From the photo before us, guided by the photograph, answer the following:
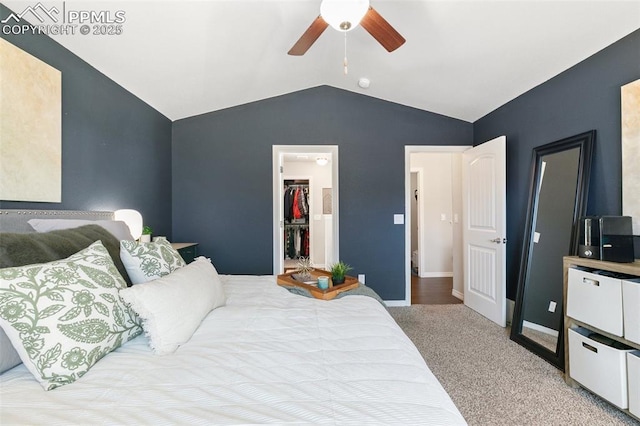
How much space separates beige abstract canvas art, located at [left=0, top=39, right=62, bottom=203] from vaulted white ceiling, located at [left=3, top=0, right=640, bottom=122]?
0.35m

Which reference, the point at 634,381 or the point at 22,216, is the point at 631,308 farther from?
the point at 22,216

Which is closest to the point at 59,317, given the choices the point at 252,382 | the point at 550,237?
the point at 252,382

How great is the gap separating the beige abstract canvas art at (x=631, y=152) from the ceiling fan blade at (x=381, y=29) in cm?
157

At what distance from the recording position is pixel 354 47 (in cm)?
281

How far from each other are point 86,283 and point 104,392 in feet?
1.25

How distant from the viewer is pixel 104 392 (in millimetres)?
856

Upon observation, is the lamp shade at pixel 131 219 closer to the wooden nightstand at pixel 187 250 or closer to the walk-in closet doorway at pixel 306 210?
the wooden nightstand at pixel 187 250

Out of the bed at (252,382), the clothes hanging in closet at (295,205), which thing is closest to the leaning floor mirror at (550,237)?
the bed at (252,382)

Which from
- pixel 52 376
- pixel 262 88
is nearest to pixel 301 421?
pixel 52 376

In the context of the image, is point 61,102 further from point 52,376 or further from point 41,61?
point 52,376

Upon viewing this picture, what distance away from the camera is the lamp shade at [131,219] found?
2377mm

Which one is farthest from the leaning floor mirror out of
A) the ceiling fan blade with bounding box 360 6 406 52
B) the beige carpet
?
the ceiling fan blade with bounding box 360 6 406 52

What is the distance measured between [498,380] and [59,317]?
8.37 ft

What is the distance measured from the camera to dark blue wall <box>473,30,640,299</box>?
80.9 inches
